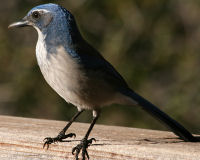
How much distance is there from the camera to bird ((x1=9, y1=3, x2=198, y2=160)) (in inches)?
128

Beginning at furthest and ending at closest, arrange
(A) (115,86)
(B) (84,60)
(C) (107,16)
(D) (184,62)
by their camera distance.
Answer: (C) (107,16), (D) (184,62), (A) (115,86), (B) (84,60)

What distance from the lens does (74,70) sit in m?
3.25

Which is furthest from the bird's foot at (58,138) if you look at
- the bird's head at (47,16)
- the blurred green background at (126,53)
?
the blurred green background at (126,53)

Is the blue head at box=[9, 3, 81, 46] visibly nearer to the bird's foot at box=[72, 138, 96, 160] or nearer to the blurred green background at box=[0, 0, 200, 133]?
the bird's foot at box=[72, 138, 96, 160]

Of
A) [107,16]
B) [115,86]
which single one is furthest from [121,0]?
[115,86]

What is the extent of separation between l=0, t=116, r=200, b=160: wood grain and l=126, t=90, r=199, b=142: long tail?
5 centimetres

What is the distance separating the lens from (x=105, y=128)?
3533mm

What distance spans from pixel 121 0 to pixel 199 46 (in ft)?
2.95

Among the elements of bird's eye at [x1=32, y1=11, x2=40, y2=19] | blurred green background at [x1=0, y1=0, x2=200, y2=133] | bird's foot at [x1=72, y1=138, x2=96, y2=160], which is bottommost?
blurred green background at [x1=0, y1=0, x2=200, y2=133]

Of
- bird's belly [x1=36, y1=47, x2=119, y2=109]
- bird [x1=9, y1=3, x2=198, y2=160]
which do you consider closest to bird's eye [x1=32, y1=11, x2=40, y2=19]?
bird [x1=9, y1=3, x2=198, y2=160]

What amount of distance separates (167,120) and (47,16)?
102 centimetres

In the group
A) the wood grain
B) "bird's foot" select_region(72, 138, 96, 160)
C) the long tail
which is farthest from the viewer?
the long tail

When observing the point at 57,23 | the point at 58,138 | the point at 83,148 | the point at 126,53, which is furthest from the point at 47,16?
the point at 126,53

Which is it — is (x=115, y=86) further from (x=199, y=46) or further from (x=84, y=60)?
(x=199, y=46)
